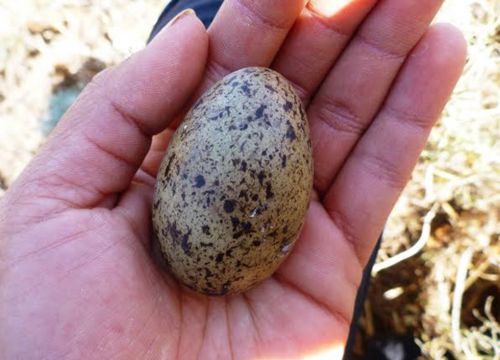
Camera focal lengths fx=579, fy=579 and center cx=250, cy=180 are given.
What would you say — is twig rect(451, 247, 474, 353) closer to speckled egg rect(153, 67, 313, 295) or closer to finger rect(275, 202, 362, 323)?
finger rect(275, 202, 362, 323)

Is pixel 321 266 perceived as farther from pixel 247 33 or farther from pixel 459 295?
pixel 459 295

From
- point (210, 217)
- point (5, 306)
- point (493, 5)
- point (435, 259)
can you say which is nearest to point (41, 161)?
point (5, 306)

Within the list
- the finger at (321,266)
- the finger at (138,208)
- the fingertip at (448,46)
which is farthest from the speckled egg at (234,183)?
the fingertip at (448,46)

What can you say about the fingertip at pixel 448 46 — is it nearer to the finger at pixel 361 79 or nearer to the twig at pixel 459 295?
the finger at pixel 361 79

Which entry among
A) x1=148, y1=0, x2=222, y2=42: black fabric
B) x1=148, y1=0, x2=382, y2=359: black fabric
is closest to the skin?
x1=148, y1=0, x2=382, y2=359: black fabric

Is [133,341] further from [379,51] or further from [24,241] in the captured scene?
[379,51]

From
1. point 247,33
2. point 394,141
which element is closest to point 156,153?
point 247,33
